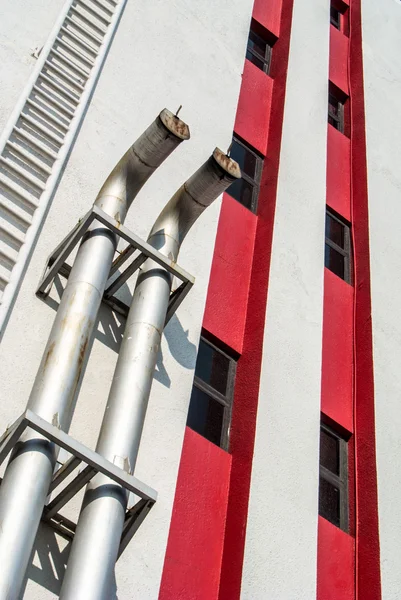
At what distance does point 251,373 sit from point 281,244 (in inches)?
89.0

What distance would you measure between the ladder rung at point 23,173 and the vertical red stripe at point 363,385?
4638mm

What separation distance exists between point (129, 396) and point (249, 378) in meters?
2.56

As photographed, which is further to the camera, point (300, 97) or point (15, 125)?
point (300, 97)

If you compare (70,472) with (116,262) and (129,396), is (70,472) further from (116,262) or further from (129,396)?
(116,262)

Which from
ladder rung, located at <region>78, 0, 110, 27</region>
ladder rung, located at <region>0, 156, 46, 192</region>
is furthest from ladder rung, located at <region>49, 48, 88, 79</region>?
ladder rung, located at <region>0, 156, 46, 192</region>

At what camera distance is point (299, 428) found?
1027 cm

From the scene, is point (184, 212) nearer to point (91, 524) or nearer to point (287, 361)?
point (287, 361)

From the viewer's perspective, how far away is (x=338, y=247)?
44.0ft

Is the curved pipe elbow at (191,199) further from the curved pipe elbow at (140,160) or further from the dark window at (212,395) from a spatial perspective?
the dark window at (212,395)

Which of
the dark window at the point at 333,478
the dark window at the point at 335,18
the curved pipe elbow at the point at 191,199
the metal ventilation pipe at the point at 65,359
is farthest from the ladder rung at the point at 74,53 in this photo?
the dark window at the point at 335,18

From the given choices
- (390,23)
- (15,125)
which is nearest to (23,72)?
(15,125)

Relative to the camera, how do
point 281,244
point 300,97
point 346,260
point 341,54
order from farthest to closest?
point 341,54 < point 300,97 < point 346,260 < point 281,244

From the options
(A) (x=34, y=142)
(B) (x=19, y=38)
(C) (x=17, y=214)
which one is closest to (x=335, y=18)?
(B) (x=19, y=38)

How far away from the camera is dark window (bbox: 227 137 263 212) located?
40.9 feet
